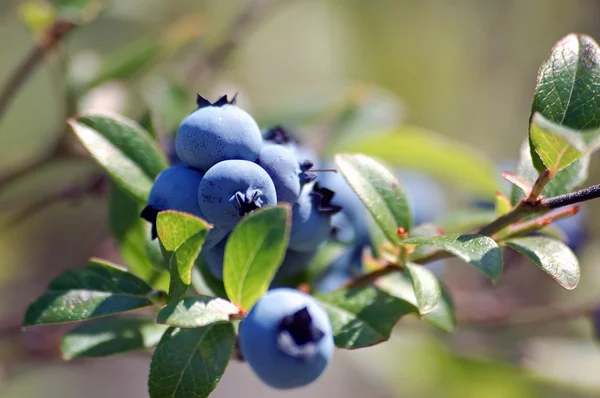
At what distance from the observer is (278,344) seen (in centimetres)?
72

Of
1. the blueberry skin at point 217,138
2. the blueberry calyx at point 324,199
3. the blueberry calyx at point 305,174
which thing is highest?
the blueberry skin at point 217,138

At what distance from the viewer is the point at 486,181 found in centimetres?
129

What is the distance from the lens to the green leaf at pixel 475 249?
2.36ft

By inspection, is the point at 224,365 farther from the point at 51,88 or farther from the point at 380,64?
the point at 51,88

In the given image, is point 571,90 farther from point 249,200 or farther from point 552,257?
point 249,200

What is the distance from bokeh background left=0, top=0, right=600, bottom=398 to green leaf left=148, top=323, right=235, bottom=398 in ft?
1.43

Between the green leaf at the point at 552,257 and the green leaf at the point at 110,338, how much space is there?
444mm

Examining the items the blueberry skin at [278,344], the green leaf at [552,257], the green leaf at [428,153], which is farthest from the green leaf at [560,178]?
the green leaf at [428,153]

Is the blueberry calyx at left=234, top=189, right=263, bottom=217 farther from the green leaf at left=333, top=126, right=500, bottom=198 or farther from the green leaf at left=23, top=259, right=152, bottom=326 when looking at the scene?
the green leaf at left=333, top=126, right=500, bottom=198

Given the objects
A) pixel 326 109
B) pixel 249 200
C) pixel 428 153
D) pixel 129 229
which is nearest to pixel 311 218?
pixel 249 200

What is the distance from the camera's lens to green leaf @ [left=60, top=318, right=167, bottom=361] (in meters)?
0.83

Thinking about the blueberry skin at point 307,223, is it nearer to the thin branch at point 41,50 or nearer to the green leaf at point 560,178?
the green leaf at point 560,178

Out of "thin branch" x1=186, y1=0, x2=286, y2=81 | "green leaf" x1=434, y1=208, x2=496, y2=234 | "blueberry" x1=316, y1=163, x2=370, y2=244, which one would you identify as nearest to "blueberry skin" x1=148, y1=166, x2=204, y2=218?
"blueberry" x1=316, y1=163, x2=370, y2=244

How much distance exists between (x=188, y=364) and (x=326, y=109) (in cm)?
95
